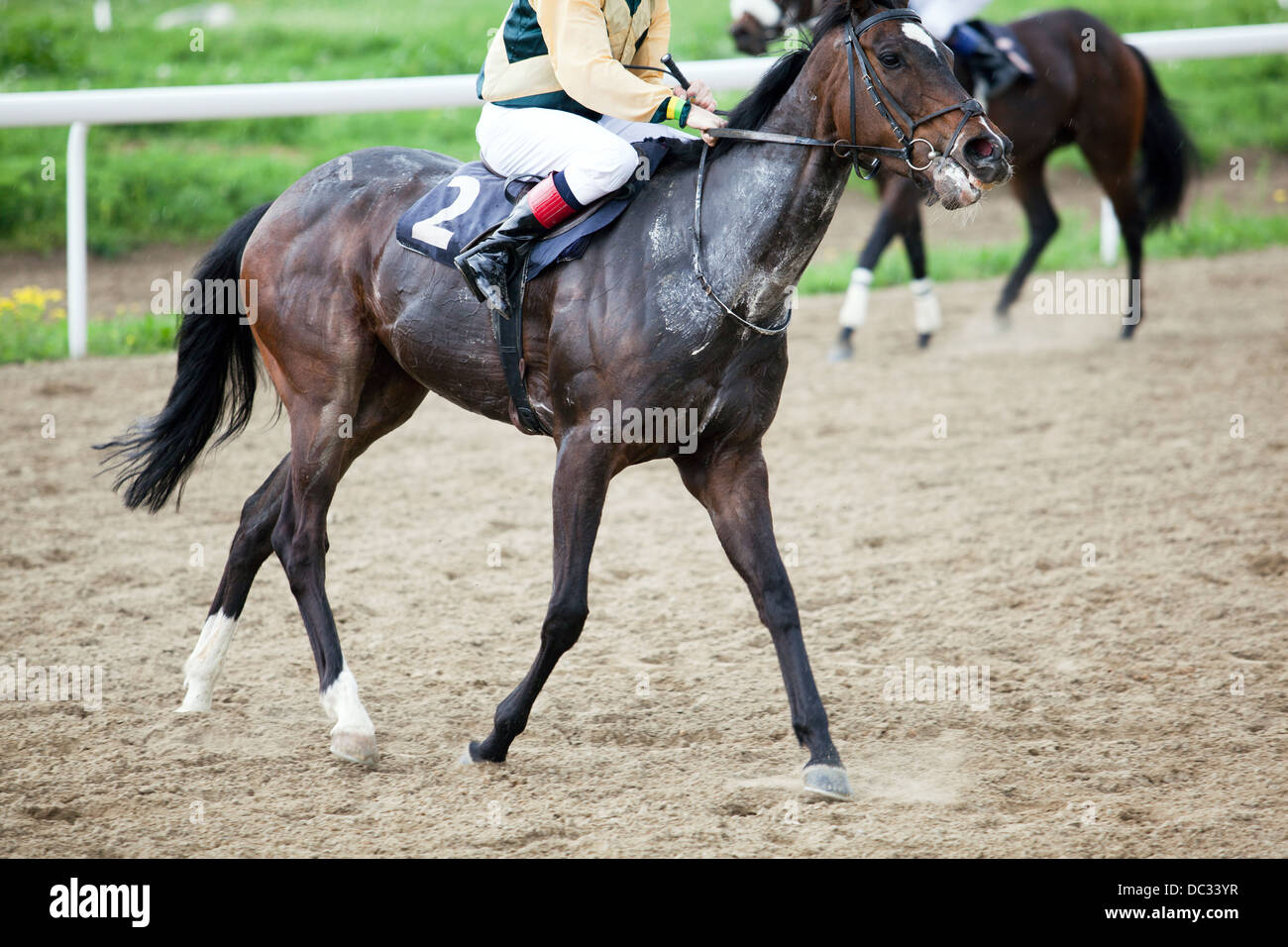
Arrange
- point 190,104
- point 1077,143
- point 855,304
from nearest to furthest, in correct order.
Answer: point 190,104, point 855,304, point 1077,143

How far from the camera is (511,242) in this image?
391 centimetres

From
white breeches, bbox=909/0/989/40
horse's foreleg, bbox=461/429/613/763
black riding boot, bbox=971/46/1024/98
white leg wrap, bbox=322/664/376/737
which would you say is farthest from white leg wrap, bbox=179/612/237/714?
black riding boot, bbox=971/46/1024/98

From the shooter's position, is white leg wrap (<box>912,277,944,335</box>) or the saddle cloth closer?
the saddle cloth

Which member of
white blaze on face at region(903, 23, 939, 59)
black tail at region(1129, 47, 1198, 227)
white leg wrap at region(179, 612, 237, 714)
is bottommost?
white leg wrap at region(179, 612, 237, 714)

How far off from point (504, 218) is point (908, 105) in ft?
4.04

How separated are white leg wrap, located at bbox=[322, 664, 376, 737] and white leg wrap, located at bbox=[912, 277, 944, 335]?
19.5 ft

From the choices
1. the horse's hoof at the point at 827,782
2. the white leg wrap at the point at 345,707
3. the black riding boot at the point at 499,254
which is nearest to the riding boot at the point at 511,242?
the black riding boot at the point at 499,254

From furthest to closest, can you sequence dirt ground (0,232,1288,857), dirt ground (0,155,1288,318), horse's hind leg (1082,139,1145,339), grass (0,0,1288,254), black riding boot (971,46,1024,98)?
1. grass (0,0,1288,254)
2. dirt ground (0,155,1288,318)
3. horse's hind leg (1082,139,1145,339)
4. black riding boot (971,46,1024,98)
5. dirt ground (0,232,1288,857)

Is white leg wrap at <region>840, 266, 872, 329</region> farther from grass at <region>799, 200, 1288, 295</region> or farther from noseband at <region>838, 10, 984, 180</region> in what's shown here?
noseband at <region>838, 10, 984, 180</region>

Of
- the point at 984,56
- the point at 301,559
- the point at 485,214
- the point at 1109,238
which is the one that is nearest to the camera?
the point at 485,214

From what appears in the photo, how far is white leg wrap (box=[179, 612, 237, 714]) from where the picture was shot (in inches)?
173

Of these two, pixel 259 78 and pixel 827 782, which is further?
pixel 259 78

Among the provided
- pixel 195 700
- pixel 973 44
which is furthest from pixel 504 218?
pixel 973 44

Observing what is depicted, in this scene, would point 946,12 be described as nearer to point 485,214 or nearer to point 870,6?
point 870,6
